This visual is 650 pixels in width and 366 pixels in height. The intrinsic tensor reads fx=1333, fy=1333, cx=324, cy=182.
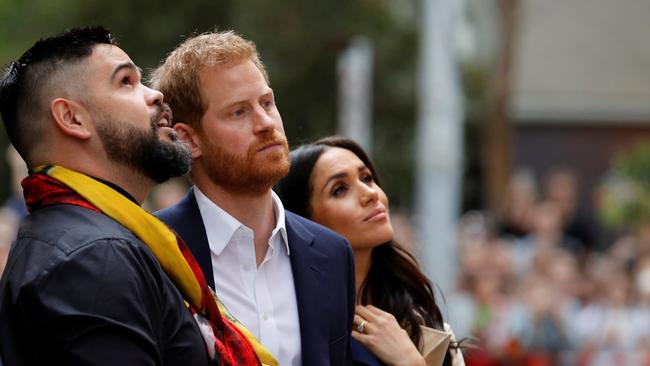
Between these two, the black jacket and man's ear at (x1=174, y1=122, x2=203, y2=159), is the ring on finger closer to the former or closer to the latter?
man's ear at (x1=174, y1=122, x2=203, y2=159)

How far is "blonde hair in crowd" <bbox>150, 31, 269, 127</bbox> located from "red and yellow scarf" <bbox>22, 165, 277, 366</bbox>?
76 cm

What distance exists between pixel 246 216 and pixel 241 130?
300 millimetres

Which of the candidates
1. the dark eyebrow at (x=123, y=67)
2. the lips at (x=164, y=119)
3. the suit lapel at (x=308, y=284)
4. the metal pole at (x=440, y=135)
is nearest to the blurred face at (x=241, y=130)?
the suit lapel at (x=308, y=284)

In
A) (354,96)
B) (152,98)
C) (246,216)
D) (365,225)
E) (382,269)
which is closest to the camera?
(152,98)

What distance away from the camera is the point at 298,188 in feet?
16.8

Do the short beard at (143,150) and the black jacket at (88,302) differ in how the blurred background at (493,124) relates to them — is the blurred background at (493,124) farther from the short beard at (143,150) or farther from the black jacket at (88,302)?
the black jacket at (88,302)

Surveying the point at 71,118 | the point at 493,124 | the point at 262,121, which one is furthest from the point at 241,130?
the point at 493,124

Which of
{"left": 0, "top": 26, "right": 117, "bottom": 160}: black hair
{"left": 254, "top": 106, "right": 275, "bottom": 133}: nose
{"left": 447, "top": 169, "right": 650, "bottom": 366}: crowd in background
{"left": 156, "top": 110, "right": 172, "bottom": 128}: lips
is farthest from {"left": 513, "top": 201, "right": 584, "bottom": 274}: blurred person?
{"left": 0, "top": 26, "right": 117, "bottom": 160}: black hair

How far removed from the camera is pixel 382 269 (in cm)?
519

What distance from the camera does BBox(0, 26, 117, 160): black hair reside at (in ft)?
12.2

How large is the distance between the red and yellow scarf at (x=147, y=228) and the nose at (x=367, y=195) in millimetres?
1430

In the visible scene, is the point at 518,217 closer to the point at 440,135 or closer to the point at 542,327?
the point at 542,327

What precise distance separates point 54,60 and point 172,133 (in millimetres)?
394

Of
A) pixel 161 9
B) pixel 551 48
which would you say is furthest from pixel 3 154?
pixel 551 48
